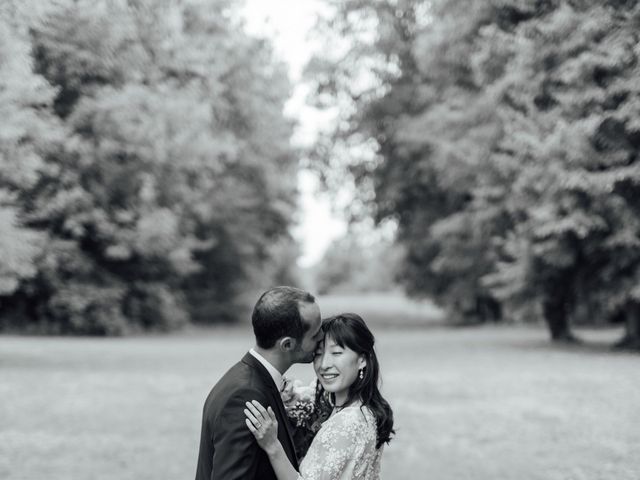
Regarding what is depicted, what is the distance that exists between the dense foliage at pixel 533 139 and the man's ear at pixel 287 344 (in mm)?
A: 14541

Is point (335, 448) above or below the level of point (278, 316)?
below

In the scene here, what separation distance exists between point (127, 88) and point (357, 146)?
1353 cm

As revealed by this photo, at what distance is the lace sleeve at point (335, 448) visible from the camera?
3.08 metres

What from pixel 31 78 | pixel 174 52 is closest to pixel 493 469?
pixel 31 78

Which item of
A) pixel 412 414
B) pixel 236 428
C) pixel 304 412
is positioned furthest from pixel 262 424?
pixel 412 414

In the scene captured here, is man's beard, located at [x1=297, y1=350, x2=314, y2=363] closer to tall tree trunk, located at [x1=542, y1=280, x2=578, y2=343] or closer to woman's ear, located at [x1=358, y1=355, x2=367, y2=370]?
woman's ear, located at [x1=358, y1=355, x2=367, y2=370]

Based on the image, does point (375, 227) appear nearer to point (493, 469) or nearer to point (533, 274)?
point (533, 274)

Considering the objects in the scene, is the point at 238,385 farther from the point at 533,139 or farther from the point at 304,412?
the point at 533,139

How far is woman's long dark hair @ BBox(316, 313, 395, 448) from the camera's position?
129 inches

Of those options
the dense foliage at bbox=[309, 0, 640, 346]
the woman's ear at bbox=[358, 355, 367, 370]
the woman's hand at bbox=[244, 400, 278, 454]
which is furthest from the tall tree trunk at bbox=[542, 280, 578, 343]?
the woman's hand at bbox=[244, 400, 278, 454]

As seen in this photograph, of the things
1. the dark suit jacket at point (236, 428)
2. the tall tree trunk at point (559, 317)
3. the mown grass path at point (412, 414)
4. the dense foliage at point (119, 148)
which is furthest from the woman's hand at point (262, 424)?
the tall tree trunk at point (559, 317)

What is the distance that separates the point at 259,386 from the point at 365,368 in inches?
20.6

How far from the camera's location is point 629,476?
7773 mm

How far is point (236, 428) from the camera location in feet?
9.46
